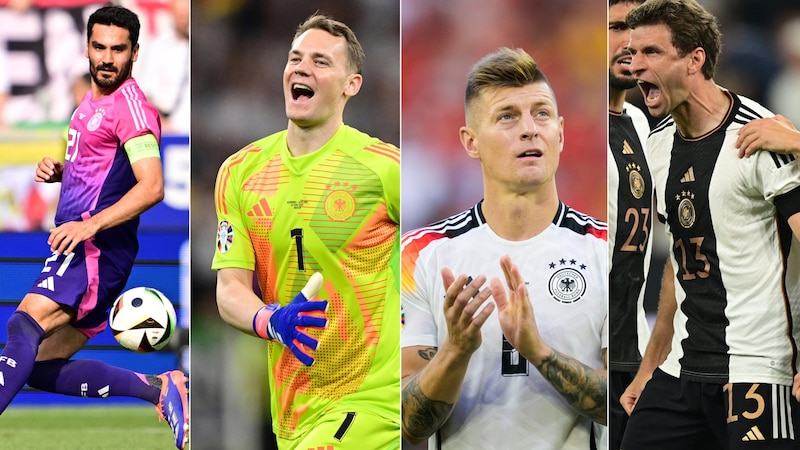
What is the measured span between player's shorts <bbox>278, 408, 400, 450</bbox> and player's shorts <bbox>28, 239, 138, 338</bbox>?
114cm

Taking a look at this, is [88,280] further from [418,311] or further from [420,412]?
[420,412]

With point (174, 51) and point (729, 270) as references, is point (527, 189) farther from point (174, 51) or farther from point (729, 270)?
point (174, 51)

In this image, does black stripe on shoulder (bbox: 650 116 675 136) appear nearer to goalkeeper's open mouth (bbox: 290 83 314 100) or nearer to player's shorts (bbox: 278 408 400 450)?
goalkeeper's open mouth (bbox: 290 83 314 100)

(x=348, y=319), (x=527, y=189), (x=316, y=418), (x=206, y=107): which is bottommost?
(x=316, y=418)

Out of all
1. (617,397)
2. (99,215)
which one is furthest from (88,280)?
(617,397)

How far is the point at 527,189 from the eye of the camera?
14.1ft

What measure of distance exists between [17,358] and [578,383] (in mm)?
2526

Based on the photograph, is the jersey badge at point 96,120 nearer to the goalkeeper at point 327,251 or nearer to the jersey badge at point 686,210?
the goalkeeper at point 327,251

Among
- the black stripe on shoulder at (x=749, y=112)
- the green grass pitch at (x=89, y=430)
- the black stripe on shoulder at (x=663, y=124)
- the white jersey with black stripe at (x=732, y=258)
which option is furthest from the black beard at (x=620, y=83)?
the green grass pitch at (x=89, y=430)

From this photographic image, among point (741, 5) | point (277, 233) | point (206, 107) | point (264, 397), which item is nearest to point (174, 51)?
point (206, 107)

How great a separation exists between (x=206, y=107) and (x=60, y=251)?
96cm

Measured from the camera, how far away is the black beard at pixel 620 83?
429 centimetres

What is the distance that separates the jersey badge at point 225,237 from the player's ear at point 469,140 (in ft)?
3.72

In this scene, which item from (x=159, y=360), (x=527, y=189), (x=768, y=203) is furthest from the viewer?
(x=159, y=360)
